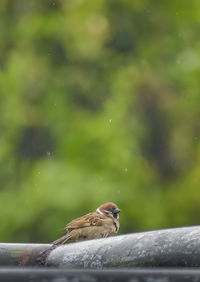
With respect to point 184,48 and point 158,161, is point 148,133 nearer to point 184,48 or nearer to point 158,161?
point 158,161

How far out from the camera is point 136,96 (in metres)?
8.84

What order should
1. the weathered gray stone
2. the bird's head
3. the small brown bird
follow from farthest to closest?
1. the bird's head
2. the small brown bird
3. the weathered gray stone

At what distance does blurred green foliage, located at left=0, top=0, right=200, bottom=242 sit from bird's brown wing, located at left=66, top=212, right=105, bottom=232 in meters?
2.42

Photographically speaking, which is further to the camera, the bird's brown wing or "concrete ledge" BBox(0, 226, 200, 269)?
the bird's brown wing

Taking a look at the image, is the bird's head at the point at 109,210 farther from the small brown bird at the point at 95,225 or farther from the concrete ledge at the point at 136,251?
the concrete ledge at the point at 136,251

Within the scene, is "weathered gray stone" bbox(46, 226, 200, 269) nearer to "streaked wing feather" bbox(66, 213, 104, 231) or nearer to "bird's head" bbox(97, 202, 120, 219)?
"streaked wing feather" bbox(66, 213, 104, 231)

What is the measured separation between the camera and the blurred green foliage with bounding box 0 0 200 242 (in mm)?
7504

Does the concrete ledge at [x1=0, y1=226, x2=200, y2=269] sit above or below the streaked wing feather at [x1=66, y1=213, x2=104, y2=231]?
above

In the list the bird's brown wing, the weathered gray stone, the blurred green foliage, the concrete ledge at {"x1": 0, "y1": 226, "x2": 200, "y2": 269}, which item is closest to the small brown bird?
the bird's brown wing

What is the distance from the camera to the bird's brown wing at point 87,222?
454cm

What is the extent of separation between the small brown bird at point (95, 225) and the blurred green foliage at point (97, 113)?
2325 millimetres

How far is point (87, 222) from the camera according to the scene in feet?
15.4

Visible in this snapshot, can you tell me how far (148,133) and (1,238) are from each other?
218 cm

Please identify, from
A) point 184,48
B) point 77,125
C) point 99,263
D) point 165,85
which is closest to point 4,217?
point 77,125
